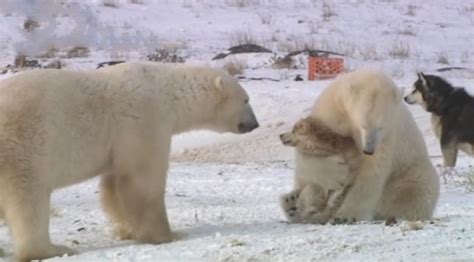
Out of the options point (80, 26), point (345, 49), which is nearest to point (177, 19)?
point (80, 26)

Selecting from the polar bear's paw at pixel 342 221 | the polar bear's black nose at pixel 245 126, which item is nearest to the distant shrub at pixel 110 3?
the polar bear's black nose at pixel 245 126

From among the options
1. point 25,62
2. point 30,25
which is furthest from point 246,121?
point 30,25

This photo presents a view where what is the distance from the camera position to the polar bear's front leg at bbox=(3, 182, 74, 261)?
5.54 m

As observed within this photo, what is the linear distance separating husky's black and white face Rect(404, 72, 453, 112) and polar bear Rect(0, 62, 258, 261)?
7.80 meters

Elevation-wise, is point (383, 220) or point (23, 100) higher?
point (23, 100)

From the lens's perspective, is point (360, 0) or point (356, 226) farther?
point (360, 0)

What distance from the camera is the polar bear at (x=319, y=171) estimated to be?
620 cm

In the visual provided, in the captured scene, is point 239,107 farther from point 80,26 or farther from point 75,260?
point 80,26

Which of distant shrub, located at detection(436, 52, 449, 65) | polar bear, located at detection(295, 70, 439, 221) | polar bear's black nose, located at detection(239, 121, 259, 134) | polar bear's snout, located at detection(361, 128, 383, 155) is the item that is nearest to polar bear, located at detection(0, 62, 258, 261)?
polar bear's black nose, located at detection(239, 121, 259, 134)

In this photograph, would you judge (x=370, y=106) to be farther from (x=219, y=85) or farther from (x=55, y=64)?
(x=55, y=64)

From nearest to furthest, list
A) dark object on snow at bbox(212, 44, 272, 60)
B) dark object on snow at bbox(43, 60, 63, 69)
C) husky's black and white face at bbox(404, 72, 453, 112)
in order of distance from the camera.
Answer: husky's black and white face at bbox(404, 72, 453, 112), dark object on snow at bbox(43, 60, 63, 69), dark object on snow at bbox(212, 44, 272, 60)

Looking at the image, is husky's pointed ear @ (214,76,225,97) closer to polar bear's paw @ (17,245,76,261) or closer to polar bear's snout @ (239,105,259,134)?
polar bear's snout @ (239,105,259,134)

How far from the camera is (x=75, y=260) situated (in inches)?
214

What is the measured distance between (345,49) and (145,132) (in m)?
15.6
